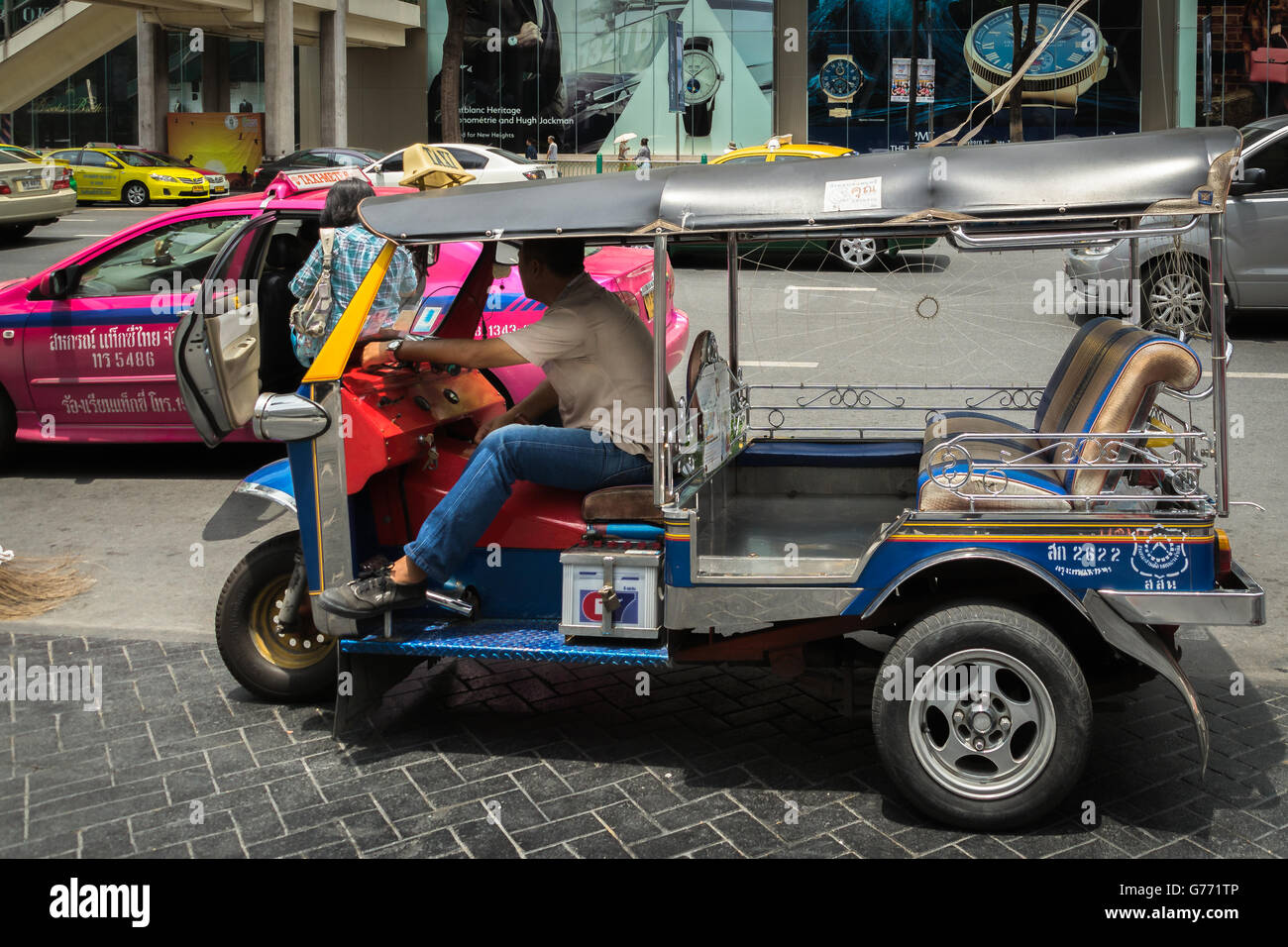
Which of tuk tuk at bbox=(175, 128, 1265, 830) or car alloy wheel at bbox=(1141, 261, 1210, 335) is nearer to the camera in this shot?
tuk tuk at bbox=(175, 128, 1265, 830)

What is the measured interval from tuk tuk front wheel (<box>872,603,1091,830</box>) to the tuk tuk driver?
1.27 metres

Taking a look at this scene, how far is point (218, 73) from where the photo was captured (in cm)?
4225

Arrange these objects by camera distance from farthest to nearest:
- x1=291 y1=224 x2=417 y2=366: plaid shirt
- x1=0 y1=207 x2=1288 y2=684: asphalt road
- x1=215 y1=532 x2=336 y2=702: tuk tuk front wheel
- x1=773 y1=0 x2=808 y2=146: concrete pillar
Result: x1=773 y1=0 x2=808 y2=146: concrete pillar, x1=0 y1=207 x2=1288 y2=684: asphalt road, x1=215 y1=532 x2=336 y2=702: tuk tuk front wheel, x1=291 y1=224 x2=417 y2=366: plaid shirt

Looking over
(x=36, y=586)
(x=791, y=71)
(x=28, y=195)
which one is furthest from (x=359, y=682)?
(x=791, y=71)

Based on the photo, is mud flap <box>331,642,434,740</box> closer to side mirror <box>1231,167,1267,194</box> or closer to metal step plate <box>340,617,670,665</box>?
metal step plate <box>340,617,670,665</box>

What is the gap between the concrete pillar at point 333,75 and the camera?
3728 centimetres

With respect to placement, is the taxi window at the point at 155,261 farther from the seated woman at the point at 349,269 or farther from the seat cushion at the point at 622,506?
the seat cushion at the point at 622,506

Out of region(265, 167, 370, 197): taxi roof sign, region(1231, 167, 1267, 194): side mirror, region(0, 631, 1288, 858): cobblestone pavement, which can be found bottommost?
region(0, 631, 1288, 858): cobblestone pavement

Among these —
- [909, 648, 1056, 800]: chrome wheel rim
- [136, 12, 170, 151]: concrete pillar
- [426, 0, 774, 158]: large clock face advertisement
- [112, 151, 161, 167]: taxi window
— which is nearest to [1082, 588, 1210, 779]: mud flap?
[909, 648, 1056, 800]: chrome wheel rim

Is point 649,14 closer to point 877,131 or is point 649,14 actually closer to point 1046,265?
point 877,131

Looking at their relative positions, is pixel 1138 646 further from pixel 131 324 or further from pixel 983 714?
pixel 131 324

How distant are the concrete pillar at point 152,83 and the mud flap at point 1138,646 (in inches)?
1505

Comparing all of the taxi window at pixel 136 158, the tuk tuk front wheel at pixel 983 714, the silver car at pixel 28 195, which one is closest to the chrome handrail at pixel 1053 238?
the tuk tuk front wheel at pixel 983 714

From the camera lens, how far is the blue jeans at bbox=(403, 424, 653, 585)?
4766 mm
